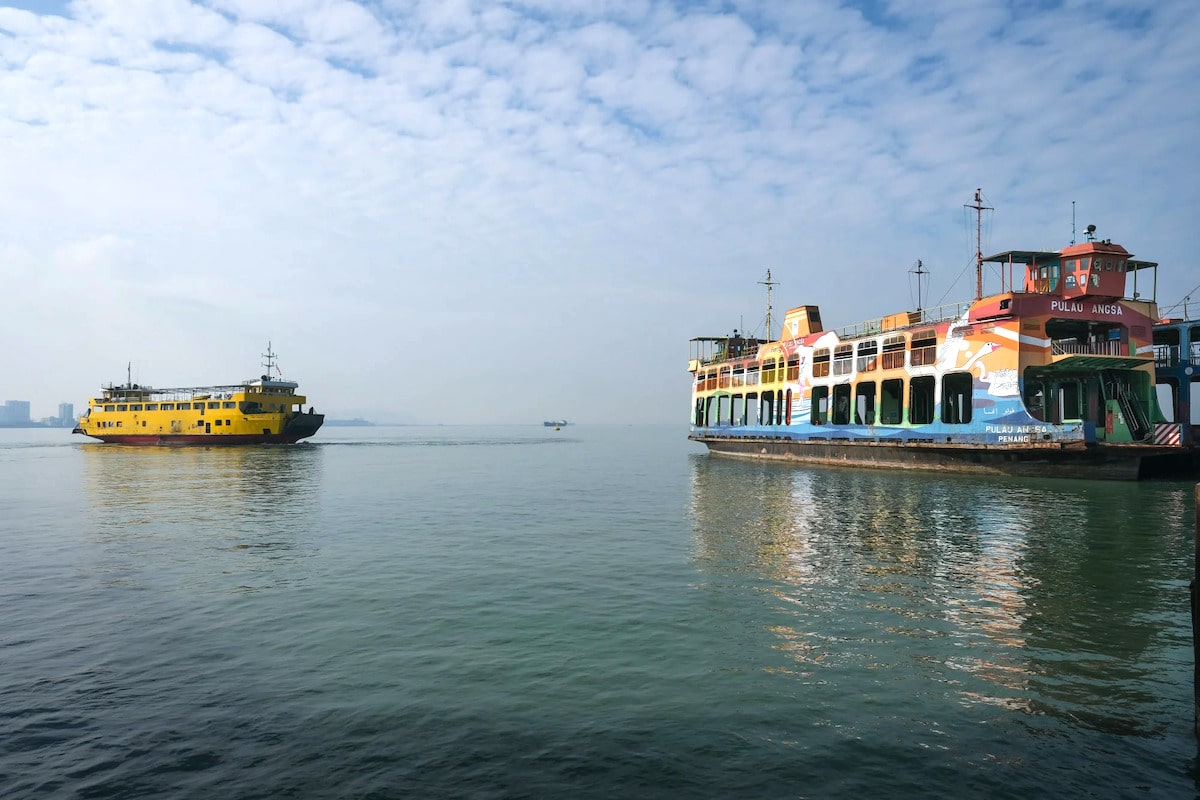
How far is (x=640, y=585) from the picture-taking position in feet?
47.6

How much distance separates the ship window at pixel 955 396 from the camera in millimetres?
42153

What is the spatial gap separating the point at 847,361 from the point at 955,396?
9.41 metres

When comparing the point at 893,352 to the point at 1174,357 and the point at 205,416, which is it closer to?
the point at 1174,357

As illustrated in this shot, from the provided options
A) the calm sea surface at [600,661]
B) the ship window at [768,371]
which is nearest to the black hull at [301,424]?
the ship window at [768,371]

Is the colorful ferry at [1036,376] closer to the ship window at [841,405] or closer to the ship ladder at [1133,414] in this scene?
the ship ladder at [1133,414]

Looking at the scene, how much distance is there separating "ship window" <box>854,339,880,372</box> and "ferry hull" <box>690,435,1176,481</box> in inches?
211

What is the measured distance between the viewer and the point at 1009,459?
118 ft

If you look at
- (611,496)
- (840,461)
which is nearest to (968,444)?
(840,461)

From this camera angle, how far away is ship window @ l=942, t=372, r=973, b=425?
42153 millimetres

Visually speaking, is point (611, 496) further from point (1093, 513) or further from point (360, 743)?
point (360, 743)

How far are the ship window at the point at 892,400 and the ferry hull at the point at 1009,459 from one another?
4.77m

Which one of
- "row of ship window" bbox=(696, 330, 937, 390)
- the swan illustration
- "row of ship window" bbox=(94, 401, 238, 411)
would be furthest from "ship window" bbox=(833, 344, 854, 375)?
"row of ship window" bbox=(94, 401, 238, 411)

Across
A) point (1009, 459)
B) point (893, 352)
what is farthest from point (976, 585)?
point (893, 352)

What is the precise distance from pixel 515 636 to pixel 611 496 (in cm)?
2231
